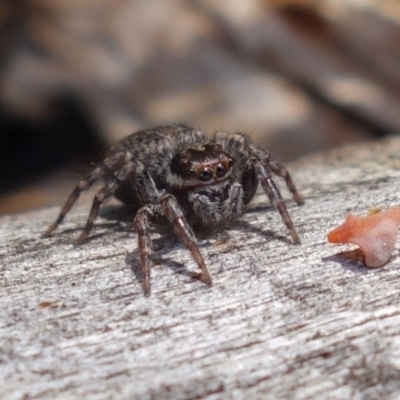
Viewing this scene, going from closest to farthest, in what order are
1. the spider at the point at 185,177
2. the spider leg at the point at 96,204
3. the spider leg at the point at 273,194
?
the spider leg at the point at 273,194 → the spider leg at the point at 96,204 → the spider at the point at 185,177

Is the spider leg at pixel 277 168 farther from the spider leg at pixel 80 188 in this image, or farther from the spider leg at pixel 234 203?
the spider leg at pixel 80 188

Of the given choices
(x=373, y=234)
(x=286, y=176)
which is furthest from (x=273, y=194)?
(x=373, y=234)

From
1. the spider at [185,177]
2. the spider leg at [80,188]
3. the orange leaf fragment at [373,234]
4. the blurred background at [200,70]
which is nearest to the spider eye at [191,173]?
the spider at [185,177]

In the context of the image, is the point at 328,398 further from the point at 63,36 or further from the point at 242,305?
the point at 63,36

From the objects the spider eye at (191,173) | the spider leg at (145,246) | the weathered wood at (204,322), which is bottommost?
the weathered wood at (204,322)

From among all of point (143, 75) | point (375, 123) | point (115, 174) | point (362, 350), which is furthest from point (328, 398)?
point (143, 75)

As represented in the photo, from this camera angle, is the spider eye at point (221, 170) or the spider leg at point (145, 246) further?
the spider eye at point (221, 170)

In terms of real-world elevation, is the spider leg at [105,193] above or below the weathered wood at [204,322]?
above

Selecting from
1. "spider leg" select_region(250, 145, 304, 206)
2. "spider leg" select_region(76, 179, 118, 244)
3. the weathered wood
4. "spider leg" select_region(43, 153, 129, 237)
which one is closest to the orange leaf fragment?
the weathered wood
